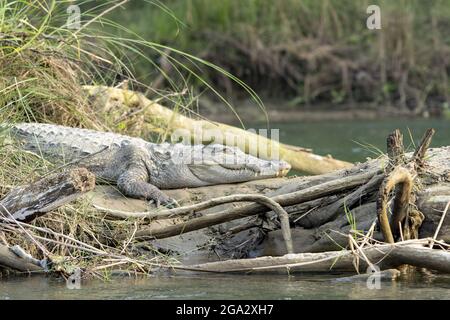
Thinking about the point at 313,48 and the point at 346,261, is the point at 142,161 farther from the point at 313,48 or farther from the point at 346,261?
the point at 313,48

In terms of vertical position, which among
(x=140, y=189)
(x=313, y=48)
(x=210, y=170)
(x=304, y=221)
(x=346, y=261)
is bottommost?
(x=346, y=261)

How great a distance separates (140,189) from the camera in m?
6.61

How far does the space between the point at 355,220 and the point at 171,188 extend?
1887 millimetres

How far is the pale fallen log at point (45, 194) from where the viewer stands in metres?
4.85

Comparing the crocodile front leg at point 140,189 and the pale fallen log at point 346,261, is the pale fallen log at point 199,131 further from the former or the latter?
the pale fallen log at point 346,261

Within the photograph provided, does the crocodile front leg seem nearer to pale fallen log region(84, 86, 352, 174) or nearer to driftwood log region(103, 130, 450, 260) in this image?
driftwood log region(103, 130, 450, 260)

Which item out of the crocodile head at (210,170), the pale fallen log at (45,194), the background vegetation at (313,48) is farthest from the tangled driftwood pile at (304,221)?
the background vegetation at (313,48)

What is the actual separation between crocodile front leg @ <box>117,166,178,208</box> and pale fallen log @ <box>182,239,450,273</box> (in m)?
1.30

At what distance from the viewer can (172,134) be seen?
831 centimetres

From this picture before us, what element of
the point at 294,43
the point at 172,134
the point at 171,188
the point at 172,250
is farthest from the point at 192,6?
the point at 172,250

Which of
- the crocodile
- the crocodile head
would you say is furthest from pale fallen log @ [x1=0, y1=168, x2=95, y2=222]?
the crocodile head

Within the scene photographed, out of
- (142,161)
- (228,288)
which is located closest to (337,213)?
(228,288)

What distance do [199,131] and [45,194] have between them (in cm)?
367

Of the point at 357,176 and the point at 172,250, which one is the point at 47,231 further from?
the point at 357,176
